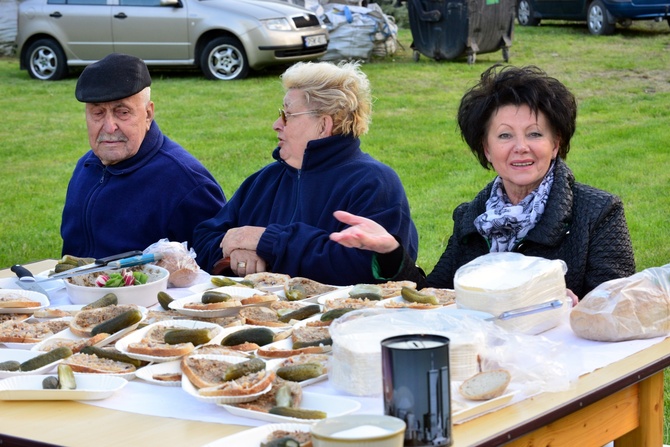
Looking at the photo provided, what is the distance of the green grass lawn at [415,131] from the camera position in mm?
7691

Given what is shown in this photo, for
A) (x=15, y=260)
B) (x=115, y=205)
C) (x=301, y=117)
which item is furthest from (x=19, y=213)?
(x=301, y=117)

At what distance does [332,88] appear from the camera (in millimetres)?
4043

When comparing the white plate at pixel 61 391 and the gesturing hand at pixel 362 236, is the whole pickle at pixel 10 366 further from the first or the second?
the gesturing hand at pixel 362 236

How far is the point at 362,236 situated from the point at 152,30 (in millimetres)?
9856

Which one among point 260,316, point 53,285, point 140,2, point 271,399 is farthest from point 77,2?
point 271,399

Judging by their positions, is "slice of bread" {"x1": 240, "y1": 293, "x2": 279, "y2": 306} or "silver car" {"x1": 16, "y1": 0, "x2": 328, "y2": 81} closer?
"slice of bread" {"x1": 240, "y1": 293, "x2": 279, "y2": 306}

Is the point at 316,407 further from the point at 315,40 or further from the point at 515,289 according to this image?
the point at 315,40

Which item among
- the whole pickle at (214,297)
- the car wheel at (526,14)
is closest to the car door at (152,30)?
the car wheel at (526,14)

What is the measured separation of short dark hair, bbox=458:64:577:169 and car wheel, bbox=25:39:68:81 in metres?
10.1

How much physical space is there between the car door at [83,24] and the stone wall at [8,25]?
269 cm

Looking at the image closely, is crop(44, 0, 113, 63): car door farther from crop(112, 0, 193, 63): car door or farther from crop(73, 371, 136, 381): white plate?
crop(73, 371, 136, 381): white plate

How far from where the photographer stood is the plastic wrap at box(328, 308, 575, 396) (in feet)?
7.23

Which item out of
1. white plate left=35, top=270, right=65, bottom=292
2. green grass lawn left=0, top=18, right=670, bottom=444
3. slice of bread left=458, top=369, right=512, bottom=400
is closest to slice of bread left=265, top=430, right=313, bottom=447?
slice of bread left=458, top=369, right=512, bottom=400

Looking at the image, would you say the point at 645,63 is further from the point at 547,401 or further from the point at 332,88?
the point at 547,401
